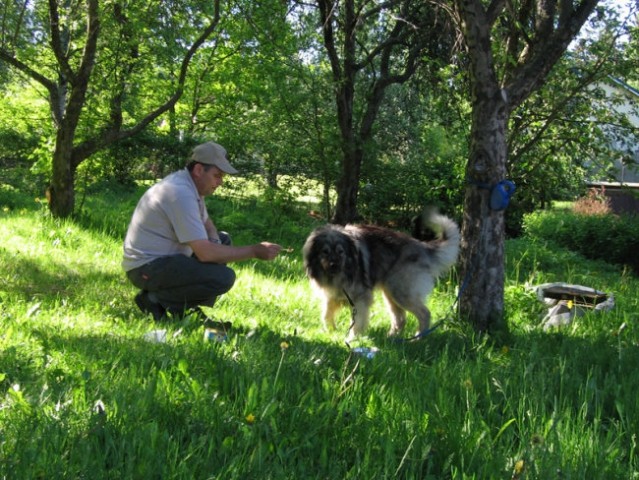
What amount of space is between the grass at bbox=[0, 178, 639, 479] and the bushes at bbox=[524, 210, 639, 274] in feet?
27.9

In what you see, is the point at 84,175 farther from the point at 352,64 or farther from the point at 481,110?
the point at 481,110

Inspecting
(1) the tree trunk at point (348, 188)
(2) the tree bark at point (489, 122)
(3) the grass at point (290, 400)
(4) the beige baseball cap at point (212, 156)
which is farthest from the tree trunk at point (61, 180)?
(2) the tree bark at point (489, 122)

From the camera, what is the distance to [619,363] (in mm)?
4102

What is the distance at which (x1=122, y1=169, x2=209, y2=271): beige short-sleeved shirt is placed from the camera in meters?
4.60

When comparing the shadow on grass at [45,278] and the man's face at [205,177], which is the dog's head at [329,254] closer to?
the man's face at [205,177]

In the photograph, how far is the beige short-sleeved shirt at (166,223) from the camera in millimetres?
4598

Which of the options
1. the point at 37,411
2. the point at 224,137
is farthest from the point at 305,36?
the point at 37,411

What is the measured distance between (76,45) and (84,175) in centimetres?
252

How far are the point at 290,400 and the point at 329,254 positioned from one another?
255cm

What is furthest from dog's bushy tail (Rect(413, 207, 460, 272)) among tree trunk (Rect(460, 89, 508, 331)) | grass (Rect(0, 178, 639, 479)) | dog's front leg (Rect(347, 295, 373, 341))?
dog's front leg (Rect(347, 295, 373, 341))

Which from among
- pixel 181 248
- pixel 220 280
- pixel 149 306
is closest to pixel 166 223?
pixel 181 248

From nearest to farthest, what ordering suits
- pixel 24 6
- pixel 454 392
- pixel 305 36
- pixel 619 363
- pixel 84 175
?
pixel 454 392
pixel 619 363
pixel 24 6
pixel 84 175
pixel 305 36

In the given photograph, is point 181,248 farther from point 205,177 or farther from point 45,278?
point 45,278

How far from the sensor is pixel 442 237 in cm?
608
